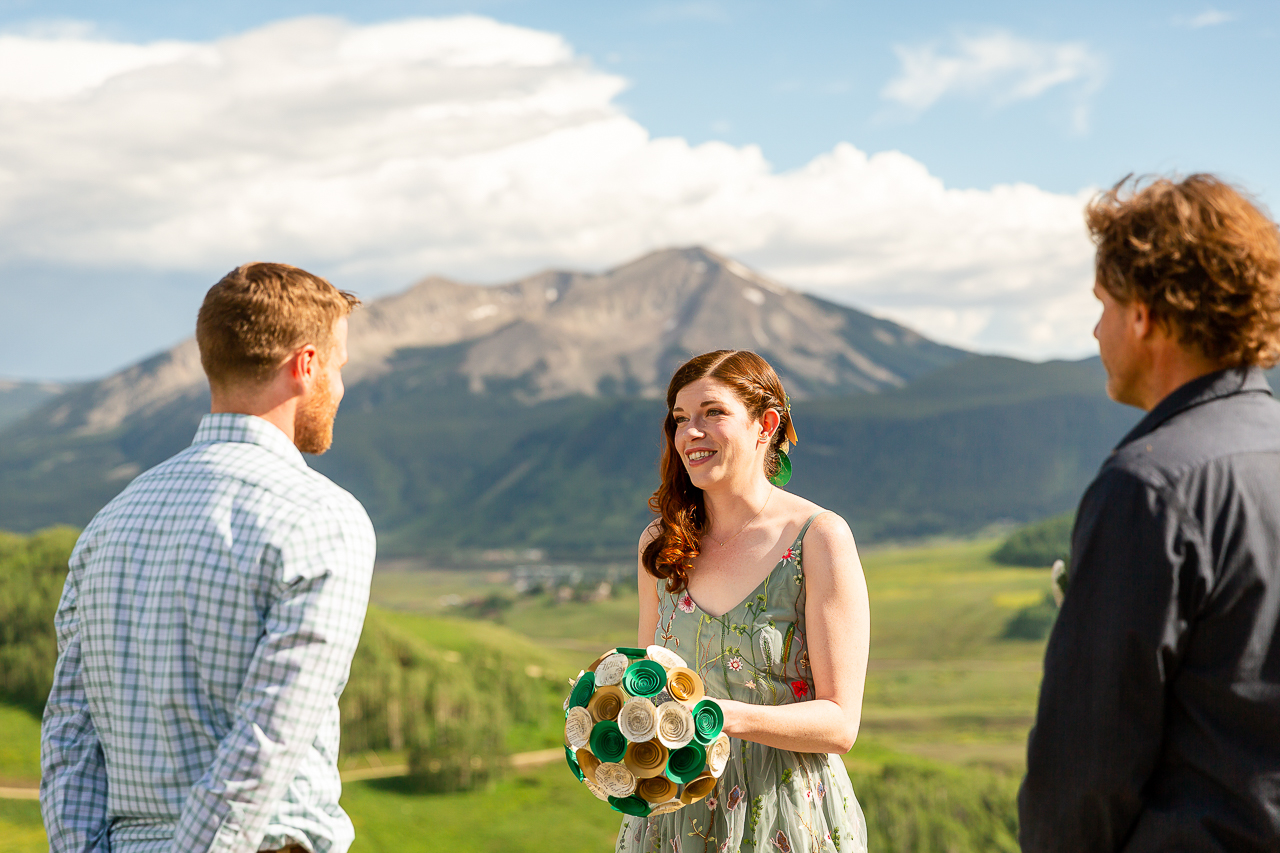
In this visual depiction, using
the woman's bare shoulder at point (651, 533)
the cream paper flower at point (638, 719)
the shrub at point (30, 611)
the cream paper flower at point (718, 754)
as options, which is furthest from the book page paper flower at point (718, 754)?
the shrub at point (30, 611)

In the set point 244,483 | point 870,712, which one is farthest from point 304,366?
point 870,712

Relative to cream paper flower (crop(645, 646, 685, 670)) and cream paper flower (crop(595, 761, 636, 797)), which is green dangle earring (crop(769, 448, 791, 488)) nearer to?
cream paper flower (crop(645, 646, 685, 670))

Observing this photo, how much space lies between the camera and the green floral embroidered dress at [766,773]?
3.88 m

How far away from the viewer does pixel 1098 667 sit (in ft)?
7.64

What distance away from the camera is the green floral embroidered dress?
12.7 feet

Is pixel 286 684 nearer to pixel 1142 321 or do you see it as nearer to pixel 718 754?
pixel 718 754

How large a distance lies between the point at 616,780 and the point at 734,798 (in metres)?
0.65

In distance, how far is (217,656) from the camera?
9.78ft

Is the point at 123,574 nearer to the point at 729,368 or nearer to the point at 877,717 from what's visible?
the point at 729,368

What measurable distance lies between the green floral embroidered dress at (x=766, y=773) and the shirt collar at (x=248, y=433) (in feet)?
5.93

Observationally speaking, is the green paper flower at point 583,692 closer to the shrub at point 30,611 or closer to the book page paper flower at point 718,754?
the book page paper flower at point 718,754

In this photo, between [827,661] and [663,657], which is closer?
[663,657]

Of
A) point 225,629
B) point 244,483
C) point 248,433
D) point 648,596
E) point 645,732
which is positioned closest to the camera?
point 225,629

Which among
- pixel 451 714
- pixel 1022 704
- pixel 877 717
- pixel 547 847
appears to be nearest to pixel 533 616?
pixel 877 717
